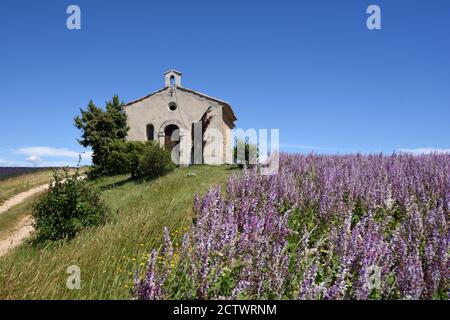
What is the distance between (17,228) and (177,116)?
1549cm

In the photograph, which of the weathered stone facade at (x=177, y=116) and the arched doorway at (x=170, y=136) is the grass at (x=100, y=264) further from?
the arched doorway at (x=170, y=136)

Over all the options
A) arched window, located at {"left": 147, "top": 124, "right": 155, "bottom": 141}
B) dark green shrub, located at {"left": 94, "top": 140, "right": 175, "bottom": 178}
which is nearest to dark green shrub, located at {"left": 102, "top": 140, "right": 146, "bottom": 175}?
dark green shrub, located at {"left": 94, "top": 140, "right": 175, "bottom": 178}

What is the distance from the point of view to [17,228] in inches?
659

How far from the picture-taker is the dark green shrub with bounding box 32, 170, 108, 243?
11.6 metres

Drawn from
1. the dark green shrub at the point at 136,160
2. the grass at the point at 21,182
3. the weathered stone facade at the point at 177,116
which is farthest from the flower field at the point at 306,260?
the grass at the point at 21,182

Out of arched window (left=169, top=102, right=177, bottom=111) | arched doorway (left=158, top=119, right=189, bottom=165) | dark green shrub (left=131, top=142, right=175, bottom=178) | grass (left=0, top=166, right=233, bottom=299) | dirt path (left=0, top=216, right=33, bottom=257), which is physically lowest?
dirt path (left=0, top=216, right=33, bottom=257)

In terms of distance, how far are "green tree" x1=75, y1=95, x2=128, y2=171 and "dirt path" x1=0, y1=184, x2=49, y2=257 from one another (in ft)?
17.4

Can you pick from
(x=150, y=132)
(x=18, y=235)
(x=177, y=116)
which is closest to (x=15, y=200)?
(x=18, y=235)

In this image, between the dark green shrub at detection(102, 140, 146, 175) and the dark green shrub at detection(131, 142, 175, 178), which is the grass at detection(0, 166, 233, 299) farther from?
the dark green shrub at detection(102, 140, 146, 175)

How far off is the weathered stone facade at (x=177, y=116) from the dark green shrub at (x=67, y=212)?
16.6 meters

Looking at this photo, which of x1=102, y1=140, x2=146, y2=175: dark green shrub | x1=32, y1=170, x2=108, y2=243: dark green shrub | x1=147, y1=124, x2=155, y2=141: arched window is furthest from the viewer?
x1=147, y1=124, x2=155, y2=141: arched window
